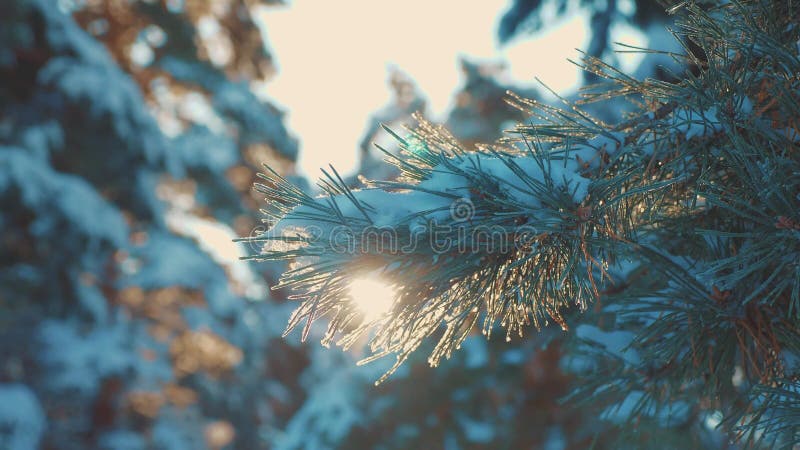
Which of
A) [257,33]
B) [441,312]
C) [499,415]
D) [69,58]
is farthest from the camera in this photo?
[257,33]

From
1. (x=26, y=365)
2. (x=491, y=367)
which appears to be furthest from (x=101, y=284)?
(x=491, y=367)

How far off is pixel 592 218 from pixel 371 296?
51cm

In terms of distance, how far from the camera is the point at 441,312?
52.1 inches

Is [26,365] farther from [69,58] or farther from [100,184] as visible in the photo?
[69,58]

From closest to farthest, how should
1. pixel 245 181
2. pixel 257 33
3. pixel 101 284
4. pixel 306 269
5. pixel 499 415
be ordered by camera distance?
pixel 306 269 < pixel 499 415 < pixel 101 284 < pixel 257 33 < pixel 245 181

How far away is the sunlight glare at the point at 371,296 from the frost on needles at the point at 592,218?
0.6 inches

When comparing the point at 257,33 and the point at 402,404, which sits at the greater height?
the point at 257,33

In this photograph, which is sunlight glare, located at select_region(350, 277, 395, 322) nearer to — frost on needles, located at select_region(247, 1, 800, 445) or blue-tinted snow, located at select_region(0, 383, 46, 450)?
frost on needles, located at select_region(247, 1, 800, 445)

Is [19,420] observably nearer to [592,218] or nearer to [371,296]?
[371,296]

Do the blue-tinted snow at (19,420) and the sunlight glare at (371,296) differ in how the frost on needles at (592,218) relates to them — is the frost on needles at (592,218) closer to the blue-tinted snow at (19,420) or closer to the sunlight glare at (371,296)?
the sunlight glare at (371,296)

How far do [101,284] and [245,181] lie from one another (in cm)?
342

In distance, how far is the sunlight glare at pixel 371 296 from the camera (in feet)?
3.93

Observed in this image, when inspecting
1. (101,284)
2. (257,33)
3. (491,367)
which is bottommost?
(491,367)

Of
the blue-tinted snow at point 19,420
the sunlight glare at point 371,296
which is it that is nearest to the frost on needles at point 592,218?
the sunlight glare at point 371,296
